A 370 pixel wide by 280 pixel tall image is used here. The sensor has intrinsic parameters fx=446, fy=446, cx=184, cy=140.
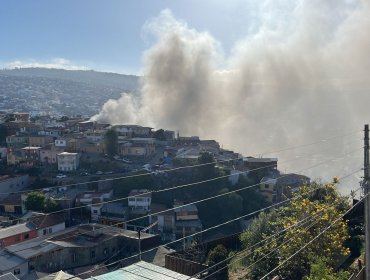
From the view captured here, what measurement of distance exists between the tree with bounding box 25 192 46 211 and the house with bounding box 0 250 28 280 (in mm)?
5142

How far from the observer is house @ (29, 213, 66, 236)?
1670 centimetres

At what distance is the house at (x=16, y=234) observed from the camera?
15.1 meters

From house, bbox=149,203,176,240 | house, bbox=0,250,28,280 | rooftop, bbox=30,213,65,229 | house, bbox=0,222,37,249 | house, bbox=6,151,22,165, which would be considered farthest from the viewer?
house, bbox=6,151,22,165

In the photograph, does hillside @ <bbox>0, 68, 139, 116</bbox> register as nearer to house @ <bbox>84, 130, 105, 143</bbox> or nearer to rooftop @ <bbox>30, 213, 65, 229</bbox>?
house @ <bbox>84, 130, 105, 143</bbox>

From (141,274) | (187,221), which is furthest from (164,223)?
(141,274)

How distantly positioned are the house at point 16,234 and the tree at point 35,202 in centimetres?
251

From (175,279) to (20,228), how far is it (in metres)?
12.2

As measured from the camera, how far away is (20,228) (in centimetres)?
1627

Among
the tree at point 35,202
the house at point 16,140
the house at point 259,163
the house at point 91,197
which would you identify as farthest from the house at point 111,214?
the house at point 16,140

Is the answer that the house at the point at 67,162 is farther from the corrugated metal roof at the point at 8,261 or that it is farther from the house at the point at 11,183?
the corrugated metal roof at the point at 8,261

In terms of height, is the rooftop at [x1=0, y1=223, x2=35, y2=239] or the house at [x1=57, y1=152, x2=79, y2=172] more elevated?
the house at [x1=57, y1=152, x2=79, y2=172]

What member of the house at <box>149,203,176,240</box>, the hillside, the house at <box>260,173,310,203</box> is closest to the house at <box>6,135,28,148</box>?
the house at <box>149,203,176,240</box>

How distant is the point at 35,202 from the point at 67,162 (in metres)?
5.97

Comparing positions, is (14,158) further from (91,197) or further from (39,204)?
(91,197)
